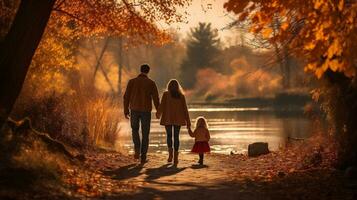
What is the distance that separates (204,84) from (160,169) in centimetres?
6010

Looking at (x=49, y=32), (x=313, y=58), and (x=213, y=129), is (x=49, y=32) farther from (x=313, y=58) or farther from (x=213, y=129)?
(x=213, y=129)

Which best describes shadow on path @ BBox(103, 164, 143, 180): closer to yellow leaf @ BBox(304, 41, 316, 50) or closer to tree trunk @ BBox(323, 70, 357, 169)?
tree trunk @ BBox(323, 70, 357, 169)

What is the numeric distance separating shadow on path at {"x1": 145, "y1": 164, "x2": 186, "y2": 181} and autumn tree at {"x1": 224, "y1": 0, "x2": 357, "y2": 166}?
3.17m

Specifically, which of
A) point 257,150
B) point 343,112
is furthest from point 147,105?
point 257,150

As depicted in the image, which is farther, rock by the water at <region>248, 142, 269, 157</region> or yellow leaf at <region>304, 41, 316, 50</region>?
rock by the water at <region>248, 142, 269, 157</region>

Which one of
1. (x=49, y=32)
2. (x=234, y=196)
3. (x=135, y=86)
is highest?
(x=49, y=32)

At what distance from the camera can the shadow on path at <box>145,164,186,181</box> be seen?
1038 cm

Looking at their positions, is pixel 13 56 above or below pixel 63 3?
below

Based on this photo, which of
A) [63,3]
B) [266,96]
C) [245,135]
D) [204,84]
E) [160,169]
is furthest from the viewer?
[204,84]

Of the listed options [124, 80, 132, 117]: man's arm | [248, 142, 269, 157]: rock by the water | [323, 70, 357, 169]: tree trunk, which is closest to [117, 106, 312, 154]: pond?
[248, 142, 269, 157]: rock by the water

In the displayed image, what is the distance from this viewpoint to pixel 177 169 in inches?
458

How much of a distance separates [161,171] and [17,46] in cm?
370

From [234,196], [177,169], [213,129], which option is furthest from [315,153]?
[213,129]

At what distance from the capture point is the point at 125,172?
429 inches
